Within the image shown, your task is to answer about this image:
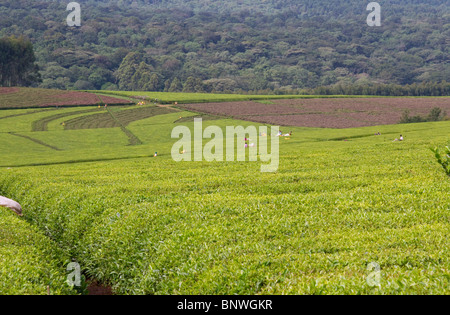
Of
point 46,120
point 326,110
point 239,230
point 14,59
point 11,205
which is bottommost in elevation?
point 239,230

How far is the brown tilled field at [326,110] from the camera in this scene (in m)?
95.1

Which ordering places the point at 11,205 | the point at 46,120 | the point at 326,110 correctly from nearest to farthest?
the point at 11,205 → the point at 46,120 → the point at 326,110

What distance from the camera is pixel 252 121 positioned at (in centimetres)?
9819

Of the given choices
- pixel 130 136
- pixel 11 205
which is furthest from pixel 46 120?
pixel 11 205

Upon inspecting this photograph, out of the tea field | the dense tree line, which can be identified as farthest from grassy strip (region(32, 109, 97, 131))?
the tea field

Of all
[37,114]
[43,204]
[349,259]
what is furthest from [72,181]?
[37,114]

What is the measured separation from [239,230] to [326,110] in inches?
3894

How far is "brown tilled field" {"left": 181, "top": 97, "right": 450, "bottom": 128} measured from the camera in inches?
3743

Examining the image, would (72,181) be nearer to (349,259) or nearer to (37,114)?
(349,259)

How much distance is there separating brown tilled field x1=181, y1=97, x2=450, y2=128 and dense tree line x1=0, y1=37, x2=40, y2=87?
65.6 metres

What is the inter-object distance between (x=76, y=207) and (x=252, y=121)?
7810cm

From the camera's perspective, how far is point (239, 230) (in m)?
16.1

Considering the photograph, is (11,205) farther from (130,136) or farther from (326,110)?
(326,110)

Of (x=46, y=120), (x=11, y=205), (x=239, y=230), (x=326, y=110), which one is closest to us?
(x=239, y=230)
